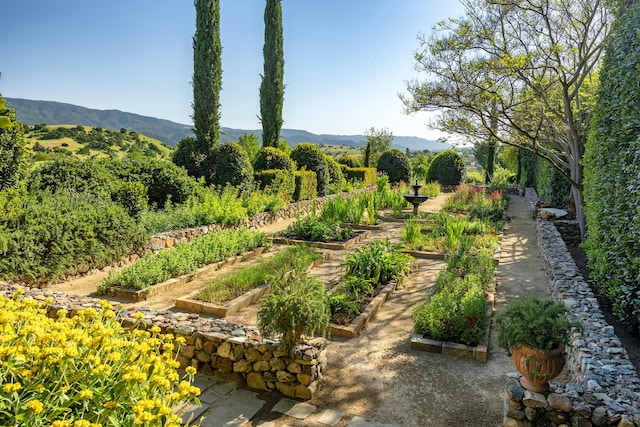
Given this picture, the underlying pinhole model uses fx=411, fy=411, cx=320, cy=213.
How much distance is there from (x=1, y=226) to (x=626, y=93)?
8.60m

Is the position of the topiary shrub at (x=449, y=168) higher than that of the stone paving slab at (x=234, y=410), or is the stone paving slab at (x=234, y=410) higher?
the topiary shrub at (x=449, y=168)

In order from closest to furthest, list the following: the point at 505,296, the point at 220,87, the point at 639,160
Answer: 1. the point at 639,160
2. the point at 505,296
3. the point at 220,87

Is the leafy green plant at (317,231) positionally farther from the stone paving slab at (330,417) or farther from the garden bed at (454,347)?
the stone paving slab at (330,417)

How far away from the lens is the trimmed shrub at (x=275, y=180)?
13.9 m

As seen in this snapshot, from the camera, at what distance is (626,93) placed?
5.17 metres

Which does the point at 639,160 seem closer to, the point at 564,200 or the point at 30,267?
the point at 30,267

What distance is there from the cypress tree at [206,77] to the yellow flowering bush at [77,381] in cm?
1324

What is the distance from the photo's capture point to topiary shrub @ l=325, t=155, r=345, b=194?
18.6 meters

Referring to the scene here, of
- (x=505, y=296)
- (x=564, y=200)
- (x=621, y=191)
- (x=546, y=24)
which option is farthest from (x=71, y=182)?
(x=564, y=200)

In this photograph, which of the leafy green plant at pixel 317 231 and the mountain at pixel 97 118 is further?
the mountain at pixel 97 118

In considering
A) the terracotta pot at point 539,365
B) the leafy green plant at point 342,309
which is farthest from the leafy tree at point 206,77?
the terracotta pot at point 539,365

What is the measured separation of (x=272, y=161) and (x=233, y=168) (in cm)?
203

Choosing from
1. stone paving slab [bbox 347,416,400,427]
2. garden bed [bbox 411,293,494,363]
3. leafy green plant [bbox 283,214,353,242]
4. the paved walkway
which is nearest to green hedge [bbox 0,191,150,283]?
leafy green plant [bbox 283,214,353,242]

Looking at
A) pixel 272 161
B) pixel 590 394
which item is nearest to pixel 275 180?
pixel 272 161
